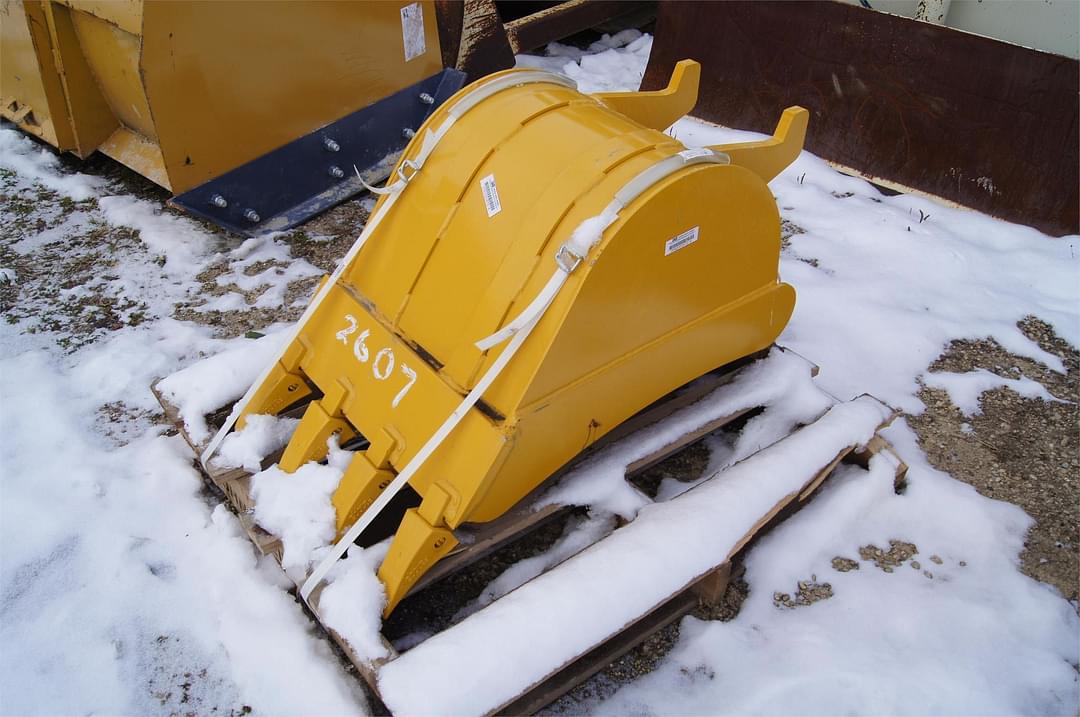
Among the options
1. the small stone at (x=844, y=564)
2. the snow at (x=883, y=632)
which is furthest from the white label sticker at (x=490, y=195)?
the small stone at (x=844, y=564)

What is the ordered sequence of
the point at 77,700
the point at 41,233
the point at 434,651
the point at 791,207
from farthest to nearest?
the point at 791,207 → the point at 41,233 → the point at 77,700 → the point at 434,651

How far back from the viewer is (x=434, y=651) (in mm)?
1928

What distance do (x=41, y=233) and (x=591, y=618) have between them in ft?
12.3

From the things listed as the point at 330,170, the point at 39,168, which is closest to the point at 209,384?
the point at 330,170

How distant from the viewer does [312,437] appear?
8.13ft

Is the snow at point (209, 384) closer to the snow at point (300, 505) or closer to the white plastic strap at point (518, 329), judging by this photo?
the snow at point (300, 505)

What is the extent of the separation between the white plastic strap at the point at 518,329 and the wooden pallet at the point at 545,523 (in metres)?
0.14

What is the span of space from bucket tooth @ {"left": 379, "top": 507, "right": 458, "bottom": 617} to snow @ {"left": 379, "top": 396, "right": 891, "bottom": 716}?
0.75 ft

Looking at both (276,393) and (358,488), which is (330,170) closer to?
(276,393)

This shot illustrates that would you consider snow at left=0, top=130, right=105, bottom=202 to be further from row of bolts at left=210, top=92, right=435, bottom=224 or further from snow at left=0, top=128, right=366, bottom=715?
snow at left=0, top=128, right=366, bottom=715

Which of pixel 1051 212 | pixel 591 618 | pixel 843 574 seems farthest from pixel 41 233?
pixel 1051 212

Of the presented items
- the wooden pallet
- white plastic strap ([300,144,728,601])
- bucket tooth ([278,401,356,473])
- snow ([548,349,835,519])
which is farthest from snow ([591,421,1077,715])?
bucket tooth ([278,401,356,473])

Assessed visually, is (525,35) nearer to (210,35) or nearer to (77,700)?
(210,35)

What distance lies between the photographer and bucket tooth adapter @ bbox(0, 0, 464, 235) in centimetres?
360
